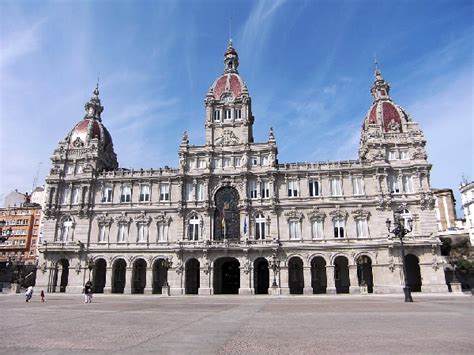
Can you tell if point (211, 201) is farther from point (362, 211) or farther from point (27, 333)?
point (27, 333)

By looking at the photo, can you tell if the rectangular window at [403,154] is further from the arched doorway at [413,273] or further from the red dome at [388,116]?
the arched doorway at [413,273]

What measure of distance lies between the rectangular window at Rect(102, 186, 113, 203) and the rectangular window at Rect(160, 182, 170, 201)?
821 centimetres

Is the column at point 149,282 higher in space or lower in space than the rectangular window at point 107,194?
lower

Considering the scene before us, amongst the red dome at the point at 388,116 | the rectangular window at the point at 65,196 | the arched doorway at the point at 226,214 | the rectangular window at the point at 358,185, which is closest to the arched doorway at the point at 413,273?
the rectangular window at the point at 358,185

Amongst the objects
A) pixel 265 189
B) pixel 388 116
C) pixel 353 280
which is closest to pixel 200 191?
pixel 265 189

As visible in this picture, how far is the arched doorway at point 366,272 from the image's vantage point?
164 feet

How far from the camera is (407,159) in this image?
52.7 meters

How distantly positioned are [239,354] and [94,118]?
63130mm

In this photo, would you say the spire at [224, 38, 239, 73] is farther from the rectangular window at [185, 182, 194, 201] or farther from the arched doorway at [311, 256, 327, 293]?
the arched doorway at [311, 256, 327, 293]

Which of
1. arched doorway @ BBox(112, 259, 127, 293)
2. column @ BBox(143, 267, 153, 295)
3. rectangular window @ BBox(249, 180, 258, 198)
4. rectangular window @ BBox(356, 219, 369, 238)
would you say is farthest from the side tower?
rectangular window @ BBox(356, 219, 369, 238)

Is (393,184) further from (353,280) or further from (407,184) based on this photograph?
(353,280)

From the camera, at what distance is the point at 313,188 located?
175 feet

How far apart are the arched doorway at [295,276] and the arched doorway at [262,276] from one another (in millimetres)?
A: 3222

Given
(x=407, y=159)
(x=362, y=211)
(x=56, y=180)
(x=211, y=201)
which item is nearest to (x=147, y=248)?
(x=211, y=201)
